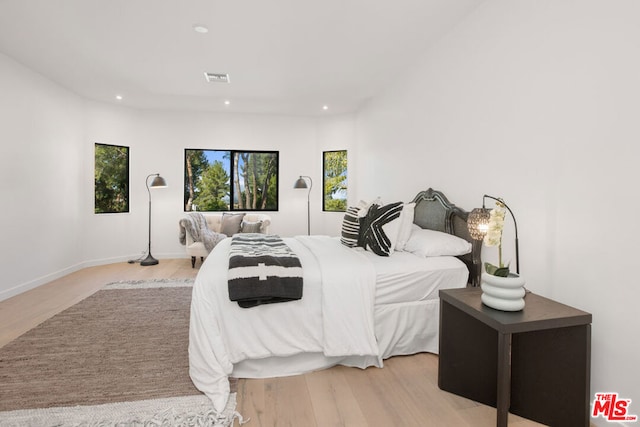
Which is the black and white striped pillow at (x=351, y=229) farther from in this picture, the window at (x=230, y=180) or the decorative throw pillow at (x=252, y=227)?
the window at (x=230, y=180)

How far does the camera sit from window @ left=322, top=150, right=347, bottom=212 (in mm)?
6094

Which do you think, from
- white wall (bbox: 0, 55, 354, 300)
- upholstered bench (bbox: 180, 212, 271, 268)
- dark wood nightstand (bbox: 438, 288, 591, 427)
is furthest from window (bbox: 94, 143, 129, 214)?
dark wood nightstand (bbox: 438, 288, 591, 427)

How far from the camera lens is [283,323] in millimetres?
2113

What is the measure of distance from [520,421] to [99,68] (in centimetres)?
518

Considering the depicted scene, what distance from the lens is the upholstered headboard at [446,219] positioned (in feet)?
8.35

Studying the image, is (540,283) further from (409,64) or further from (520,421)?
(409,64)

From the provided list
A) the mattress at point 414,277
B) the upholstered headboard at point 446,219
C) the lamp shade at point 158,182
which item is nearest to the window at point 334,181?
the upholstered headboard at point 446,219

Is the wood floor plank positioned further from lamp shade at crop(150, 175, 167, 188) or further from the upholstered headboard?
lamp shade at crop(150, 175, 167, 188)

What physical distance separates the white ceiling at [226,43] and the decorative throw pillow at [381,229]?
1.64 metres

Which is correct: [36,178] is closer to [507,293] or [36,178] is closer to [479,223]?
[479,223]

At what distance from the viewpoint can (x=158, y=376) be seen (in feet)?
7.15

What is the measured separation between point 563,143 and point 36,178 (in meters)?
5.44

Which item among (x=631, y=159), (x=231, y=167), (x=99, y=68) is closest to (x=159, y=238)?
(x=231, y=167)

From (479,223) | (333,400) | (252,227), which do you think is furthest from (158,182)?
(479,223)
